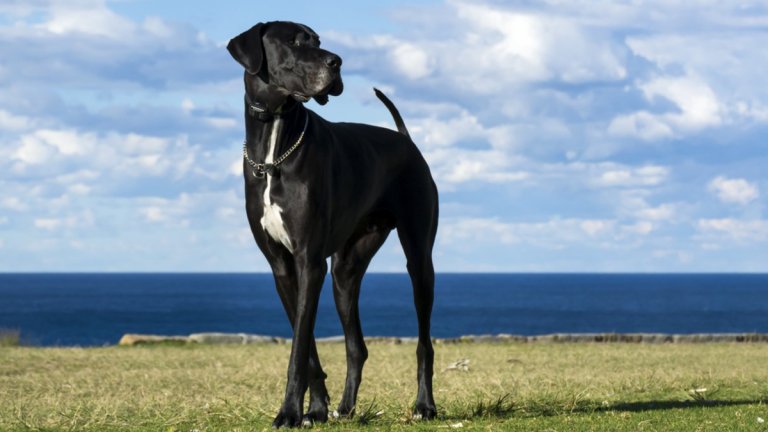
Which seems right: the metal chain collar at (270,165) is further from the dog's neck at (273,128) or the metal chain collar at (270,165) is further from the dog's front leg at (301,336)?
the dog's front leg at (301,336)

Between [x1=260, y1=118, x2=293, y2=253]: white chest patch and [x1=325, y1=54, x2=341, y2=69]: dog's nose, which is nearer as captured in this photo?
[x1=325, y1=54, x2=341, y2=69]: dog's nose

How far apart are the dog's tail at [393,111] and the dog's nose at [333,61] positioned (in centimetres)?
234

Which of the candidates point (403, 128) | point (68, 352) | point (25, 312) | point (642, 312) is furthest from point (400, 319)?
point (403, 128)

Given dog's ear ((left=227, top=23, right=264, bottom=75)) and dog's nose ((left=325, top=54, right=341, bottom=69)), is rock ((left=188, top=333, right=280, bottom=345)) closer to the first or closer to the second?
dog's ear ((left=227, top=23, right=264, bottom=75))

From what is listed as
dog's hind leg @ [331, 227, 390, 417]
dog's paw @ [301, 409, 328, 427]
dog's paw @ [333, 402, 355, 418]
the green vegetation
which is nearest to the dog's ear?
dog's hind leg @ [331, 227, 390, 417]

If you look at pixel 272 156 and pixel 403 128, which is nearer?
pixel 272 156

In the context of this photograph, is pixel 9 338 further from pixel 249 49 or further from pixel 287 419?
pixel 249 49

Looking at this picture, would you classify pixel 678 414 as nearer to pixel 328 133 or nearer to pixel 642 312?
pixel 328 133

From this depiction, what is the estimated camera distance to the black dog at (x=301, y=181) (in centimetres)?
782

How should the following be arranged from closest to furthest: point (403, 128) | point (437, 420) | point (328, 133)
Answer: point (328, 133)
point (437, 420)
point (403, 128)

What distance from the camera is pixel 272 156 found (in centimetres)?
804

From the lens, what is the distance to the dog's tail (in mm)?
10026

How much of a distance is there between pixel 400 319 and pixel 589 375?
107480mm

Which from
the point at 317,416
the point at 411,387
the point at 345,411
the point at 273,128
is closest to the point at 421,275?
the point at 345,411
